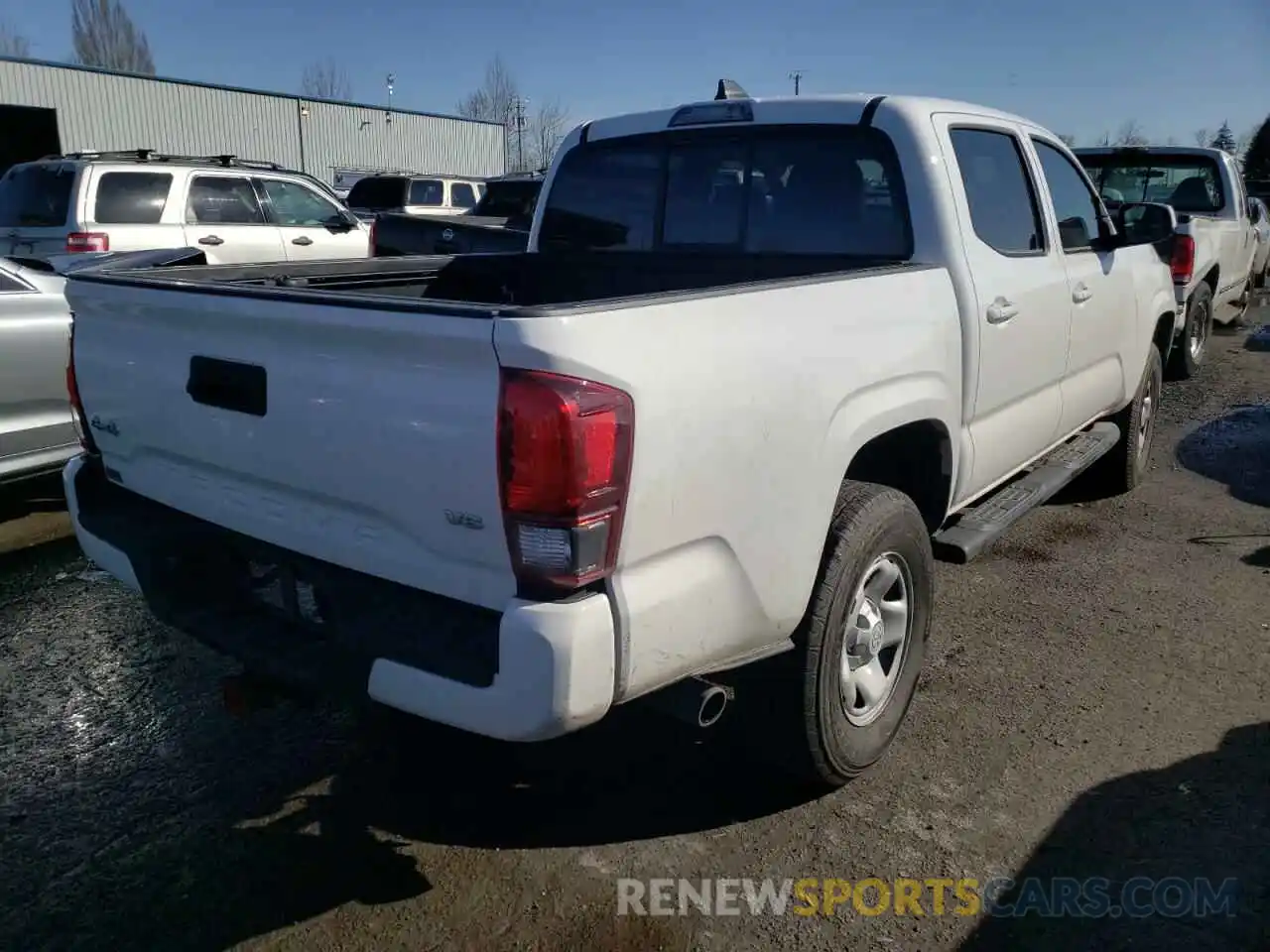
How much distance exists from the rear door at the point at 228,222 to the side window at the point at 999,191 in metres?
8.90

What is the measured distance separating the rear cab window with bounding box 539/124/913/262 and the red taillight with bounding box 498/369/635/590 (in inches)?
75.3

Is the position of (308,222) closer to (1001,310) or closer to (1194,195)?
(1194,195)

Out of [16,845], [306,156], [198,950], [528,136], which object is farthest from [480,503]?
[528,136]

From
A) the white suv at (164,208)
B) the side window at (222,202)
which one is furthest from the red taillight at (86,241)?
the side window at (222,202)

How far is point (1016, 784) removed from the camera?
3252 mm

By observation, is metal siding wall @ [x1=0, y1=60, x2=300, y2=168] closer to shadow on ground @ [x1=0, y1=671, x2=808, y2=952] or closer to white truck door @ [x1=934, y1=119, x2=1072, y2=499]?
shadow on ground @ [x1=0, y1=671, x2=808, y2=952]

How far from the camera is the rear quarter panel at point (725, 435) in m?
2.18

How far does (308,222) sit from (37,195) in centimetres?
292

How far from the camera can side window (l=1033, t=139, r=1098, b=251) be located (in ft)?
15.1

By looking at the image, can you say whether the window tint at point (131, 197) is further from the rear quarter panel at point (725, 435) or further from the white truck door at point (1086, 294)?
the rear quarter panel at point (725, 435)

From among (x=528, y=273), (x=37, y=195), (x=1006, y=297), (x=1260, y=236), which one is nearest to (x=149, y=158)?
(x=37, y=195)

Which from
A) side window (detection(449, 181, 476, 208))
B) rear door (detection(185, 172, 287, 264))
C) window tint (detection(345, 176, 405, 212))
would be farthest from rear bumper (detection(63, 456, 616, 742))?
side window (detection(449, 181, 476, 208))

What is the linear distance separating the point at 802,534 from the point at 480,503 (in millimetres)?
908

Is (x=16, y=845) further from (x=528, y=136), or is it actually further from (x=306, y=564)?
(x=528, y=136)
